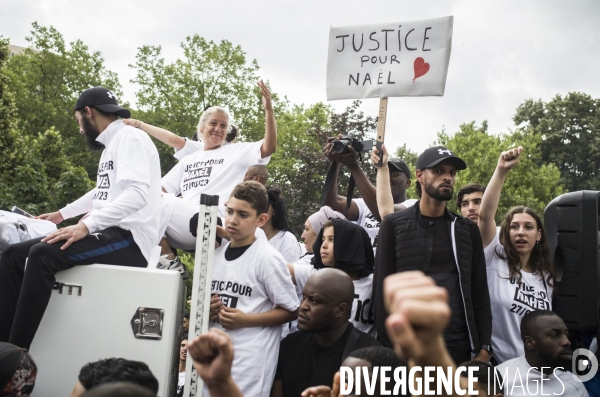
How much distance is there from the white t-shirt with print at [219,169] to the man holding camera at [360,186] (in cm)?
65

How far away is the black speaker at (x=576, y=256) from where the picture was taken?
3.70m

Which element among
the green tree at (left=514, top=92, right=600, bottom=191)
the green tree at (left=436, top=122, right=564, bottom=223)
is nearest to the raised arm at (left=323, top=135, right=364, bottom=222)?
the green tree at (left=436, top=122, right=564, bottom=223)

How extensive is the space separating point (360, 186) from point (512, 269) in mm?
1252

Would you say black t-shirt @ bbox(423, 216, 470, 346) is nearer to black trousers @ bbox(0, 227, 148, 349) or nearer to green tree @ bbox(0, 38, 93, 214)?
black trousers @ bbox(0, 227, 148, 349)

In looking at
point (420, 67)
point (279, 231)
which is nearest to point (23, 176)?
point (279, 231)

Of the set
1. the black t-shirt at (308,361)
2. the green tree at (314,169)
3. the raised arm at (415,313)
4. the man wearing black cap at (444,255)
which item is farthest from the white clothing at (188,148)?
the green tree at (314,169)

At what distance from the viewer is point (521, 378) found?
12.4 ft

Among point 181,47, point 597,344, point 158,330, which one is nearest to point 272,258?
point 158,330

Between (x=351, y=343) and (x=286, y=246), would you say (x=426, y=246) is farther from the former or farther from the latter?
(x=286, y=246)

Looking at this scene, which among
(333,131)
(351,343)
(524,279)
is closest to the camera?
(351,343)

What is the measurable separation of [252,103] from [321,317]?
1044 inches

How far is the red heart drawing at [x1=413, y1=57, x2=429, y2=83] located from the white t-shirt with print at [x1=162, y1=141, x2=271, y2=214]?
1375 mm

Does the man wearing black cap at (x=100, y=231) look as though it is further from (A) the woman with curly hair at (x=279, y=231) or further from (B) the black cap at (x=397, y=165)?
(B) the black cap at (x=397, y=165)

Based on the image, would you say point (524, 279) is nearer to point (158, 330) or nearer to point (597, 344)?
point (597, 344)
